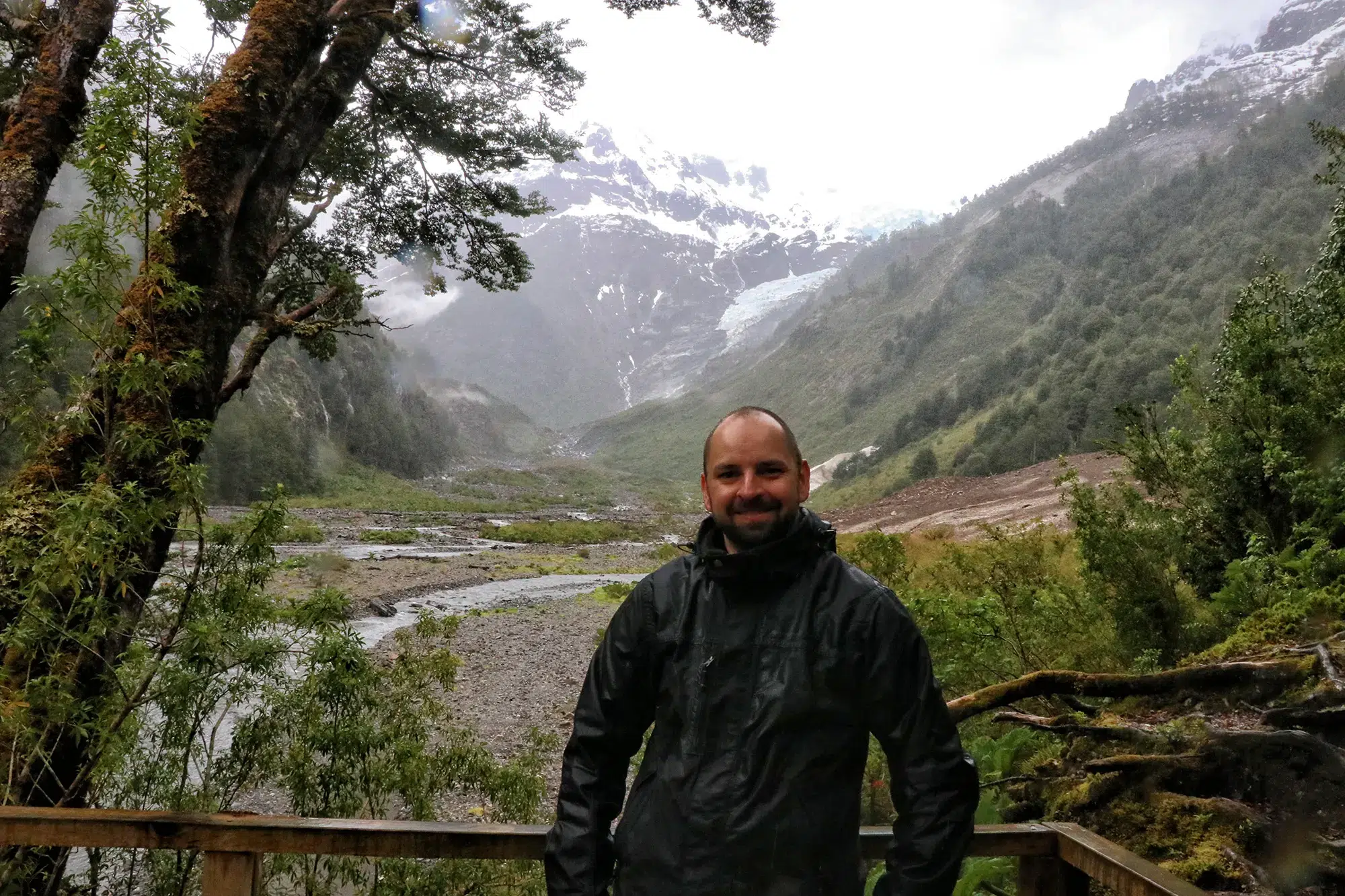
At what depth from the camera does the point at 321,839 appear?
212cm

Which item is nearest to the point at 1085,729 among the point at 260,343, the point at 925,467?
the point at 260,343

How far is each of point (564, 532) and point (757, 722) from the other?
43.4 meters

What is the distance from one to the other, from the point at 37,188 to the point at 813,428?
367ft

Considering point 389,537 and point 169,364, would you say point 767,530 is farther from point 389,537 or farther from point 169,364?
point 389,537

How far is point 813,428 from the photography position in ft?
373

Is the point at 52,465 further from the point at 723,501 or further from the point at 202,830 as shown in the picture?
the point at 723,501

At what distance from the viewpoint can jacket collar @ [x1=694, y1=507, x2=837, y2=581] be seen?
1.67 meters

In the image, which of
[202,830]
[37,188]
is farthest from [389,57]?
[202,830]

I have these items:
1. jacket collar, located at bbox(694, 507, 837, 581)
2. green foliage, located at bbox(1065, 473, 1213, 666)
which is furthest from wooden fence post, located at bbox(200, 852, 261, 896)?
green foliage, located at bbox(1065, 473, 1213, 666)

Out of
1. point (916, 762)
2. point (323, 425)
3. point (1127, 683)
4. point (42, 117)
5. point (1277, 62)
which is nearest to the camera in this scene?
point (916, 762)

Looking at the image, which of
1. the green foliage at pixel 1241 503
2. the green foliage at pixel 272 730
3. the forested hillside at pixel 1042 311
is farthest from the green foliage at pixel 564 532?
the green foliage at pixel 272 730

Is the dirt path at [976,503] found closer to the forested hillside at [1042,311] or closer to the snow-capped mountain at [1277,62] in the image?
the forested hillside at [1042,311]

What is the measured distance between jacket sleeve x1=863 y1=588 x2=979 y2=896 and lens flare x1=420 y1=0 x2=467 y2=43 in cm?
591

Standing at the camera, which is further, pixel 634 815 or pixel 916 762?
pixel 634 815
